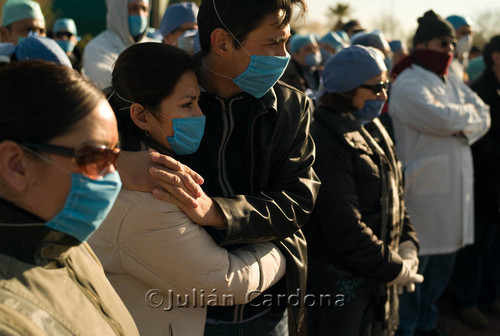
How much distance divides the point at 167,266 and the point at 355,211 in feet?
3.96

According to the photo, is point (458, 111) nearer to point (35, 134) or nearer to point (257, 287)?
point (257, 287)

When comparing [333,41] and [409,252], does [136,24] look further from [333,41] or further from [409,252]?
[333,41]

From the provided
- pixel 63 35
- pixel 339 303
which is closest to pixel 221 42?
pixel 339 303

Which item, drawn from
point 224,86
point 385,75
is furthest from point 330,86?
point 224,86

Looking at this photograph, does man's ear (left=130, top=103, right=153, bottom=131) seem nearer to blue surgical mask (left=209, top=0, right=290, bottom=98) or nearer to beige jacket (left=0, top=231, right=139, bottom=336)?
blue surgical mask (left=209, top=0, right=290, bottom=98)

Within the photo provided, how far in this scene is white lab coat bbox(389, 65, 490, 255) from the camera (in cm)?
426

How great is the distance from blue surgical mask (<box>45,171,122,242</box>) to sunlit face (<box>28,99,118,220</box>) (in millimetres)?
16

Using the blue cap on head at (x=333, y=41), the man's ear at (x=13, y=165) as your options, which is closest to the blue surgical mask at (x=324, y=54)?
the blue cap on head at (x=333, y=41)

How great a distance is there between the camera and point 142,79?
1957 millimetres

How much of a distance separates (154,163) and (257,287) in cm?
57

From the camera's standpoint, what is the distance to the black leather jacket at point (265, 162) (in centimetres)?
214

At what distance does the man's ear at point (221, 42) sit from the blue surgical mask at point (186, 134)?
1.07 ft

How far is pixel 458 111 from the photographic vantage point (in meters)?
4.21

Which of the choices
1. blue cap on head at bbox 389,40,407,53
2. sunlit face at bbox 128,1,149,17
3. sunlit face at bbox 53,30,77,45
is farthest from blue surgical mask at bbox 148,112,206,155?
blue cap on head at bbox 389,40,407,53
